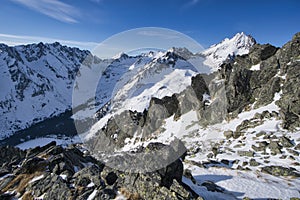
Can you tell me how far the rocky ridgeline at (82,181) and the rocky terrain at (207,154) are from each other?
101 millimetres

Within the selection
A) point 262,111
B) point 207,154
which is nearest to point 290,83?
point 262,111

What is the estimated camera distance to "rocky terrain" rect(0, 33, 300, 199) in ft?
82.5

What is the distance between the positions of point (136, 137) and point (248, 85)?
6464 centimetres

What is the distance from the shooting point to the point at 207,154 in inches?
2133

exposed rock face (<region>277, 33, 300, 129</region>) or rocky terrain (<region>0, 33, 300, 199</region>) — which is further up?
exposed rock face (<region>277, 33, 300, 129</region>)

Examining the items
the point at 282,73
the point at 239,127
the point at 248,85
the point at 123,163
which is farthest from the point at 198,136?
the point at 123,163

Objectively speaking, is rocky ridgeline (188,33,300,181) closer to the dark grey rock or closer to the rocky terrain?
the dark grey rock

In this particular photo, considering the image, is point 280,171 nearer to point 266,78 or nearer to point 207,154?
point 207,154

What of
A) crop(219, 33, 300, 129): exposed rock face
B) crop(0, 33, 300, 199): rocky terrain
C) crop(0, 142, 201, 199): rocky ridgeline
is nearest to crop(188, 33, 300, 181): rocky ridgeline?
crop(219, 33, 300, 129): exposed rock face

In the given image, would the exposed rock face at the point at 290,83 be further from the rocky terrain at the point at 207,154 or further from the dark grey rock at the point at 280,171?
the dark grey rock at the point at 280,171

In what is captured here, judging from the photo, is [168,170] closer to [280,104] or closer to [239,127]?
[239,127]

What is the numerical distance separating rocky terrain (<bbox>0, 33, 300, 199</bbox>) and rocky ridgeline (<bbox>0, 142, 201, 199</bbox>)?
10 cm

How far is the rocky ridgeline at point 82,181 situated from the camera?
2253 cm

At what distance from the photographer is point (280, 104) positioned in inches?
2665
